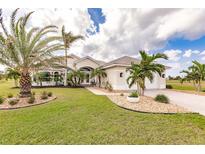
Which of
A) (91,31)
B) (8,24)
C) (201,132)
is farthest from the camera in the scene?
(91,31)

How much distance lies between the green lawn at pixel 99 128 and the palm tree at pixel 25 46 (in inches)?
187

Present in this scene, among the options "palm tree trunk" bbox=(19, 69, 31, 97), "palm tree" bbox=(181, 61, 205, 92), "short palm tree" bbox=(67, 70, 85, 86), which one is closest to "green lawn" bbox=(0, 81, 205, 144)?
"palm tree trunk" bbox=(19, 69, 31, 97)

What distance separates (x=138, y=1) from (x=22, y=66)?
952 centimetres

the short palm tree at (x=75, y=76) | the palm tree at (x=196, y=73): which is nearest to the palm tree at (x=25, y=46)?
the short palm tree at (x=75, y=76)

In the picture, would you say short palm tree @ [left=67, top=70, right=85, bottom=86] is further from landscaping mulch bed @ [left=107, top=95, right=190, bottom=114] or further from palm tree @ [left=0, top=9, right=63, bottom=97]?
landscaping mulch bed @ [left=107, top=95, right=190, bottom=114]

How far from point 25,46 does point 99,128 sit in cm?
879

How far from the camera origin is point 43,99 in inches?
421

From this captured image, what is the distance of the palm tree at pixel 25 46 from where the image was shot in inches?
392

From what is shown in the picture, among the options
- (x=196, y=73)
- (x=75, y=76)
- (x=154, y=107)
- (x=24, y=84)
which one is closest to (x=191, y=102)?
(x=154, y=107)

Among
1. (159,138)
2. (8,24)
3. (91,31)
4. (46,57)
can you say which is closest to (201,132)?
(159,138)

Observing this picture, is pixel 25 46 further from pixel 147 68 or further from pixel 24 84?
pixel 147 68

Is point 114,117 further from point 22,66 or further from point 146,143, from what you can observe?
point 22,66

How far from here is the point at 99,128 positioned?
209 inches

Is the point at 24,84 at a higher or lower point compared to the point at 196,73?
lower
